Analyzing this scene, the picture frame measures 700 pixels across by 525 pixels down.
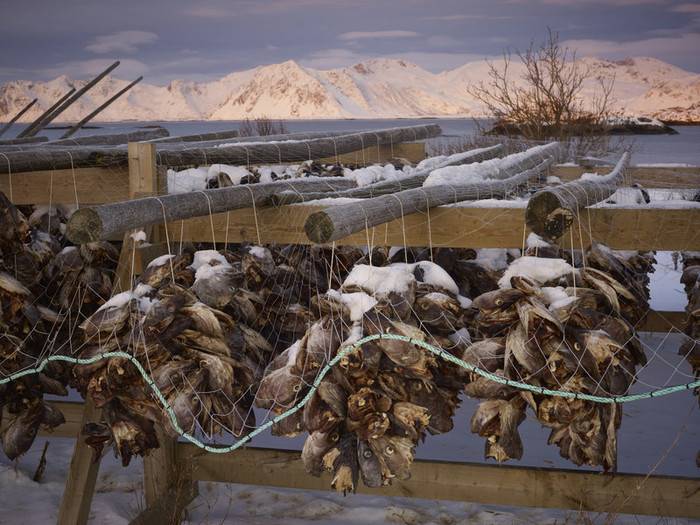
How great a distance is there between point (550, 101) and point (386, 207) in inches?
464

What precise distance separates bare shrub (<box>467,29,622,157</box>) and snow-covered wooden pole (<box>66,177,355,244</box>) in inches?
417

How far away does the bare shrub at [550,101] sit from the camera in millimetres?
13555

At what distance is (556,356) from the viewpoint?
8.33ft

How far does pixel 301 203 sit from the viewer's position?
334 centimetres

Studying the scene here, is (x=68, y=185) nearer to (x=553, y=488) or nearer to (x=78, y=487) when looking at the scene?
(x=78, y=487)

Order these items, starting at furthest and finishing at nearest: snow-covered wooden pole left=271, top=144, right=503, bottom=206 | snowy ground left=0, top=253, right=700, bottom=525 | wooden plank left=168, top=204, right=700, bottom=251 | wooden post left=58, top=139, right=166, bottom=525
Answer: snowy ground left=0, top=253, right=700, bottom=525 < wooden post left=58, top=139, right=166, bottom=525 < snow-covered wooden pole left=271, top=144, right=503, bottom=206 < wooden plank left=168, top=204, right=700, bottom=251

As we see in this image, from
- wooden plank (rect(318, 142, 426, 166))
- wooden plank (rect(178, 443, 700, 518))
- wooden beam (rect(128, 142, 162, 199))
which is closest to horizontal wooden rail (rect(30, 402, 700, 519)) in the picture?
wooden plank (rect(178, 443, 700, 518))

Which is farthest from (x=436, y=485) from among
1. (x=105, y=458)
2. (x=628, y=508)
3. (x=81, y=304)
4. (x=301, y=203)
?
(x=105, y=458)

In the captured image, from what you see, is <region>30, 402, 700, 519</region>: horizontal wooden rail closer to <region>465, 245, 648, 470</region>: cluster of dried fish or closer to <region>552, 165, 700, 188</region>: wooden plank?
<region>465, 245, 648, 470</region>: cluster of dried fish

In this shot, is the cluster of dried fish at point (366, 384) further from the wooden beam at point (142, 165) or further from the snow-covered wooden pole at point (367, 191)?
the wooden beam at point (142, 165)

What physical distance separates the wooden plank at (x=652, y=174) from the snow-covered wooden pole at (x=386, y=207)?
2.37 meters

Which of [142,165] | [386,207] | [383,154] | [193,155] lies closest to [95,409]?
[142,165]

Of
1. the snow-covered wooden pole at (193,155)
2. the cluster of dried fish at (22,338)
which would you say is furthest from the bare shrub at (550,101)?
the cluster of dried fish at (22,338)

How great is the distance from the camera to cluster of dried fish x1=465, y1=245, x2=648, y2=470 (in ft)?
8.40
